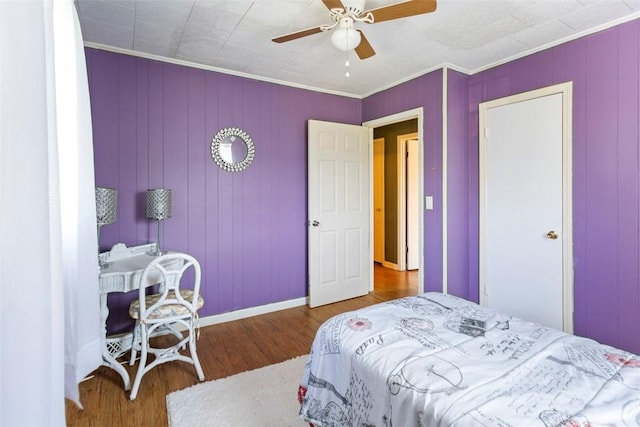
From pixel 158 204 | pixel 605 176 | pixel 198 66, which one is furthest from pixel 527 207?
pixel 198 66

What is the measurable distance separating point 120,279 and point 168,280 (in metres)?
0.31

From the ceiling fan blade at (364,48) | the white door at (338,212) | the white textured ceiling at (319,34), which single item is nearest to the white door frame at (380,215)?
the white door at (338,212)

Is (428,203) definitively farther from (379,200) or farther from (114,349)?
(114,349)

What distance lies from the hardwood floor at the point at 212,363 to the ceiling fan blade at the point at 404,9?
2430 millimetres

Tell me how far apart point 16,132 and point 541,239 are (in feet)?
10.9

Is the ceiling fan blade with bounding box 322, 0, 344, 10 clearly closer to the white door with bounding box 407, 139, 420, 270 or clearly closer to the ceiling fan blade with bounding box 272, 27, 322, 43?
the ceiling fan blade with bounding box 272, 27, 322, 43

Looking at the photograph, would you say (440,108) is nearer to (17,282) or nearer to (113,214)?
(113,214)

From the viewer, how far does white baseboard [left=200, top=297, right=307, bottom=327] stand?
10.6 feet

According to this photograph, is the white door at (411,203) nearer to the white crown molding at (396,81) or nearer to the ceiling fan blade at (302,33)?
the white crown molding at (396,81)

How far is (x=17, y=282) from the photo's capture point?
0.47 metres

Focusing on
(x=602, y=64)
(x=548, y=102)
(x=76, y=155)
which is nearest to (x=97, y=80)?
(x=76, y=155)

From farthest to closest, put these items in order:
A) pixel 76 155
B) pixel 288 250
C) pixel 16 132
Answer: pixel 288 250
pixel 76 155
pixel 16 132

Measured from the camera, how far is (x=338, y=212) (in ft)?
12.8

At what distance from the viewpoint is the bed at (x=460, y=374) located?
98cm
